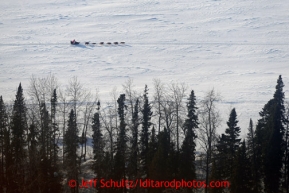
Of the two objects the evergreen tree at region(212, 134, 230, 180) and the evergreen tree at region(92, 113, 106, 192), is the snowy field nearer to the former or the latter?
the evergreen tree at region(212, 134, 230, 180)

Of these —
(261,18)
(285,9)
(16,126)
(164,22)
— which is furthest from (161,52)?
(16,126)

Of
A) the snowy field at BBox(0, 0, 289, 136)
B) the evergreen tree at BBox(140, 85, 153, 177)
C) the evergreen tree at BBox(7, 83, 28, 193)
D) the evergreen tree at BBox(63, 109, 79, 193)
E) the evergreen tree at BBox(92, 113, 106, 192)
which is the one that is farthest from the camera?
the snowy field at BBox(0, 0, 289, 136)

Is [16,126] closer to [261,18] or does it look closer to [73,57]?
[73,57]

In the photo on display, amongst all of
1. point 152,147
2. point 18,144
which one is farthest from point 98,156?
point 18,144

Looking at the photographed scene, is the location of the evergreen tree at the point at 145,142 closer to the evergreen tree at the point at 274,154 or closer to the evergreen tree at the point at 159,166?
the evergreen tree at the point at 159,166

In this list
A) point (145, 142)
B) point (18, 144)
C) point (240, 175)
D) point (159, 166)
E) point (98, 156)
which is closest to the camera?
point (240, 175)

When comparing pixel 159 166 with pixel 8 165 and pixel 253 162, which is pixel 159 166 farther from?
pixel 8 165

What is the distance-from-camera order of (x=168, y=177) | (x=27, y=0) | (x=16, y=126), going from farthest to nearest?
(x=27, y=0), (x=16, y=126), (x=168, y=177)

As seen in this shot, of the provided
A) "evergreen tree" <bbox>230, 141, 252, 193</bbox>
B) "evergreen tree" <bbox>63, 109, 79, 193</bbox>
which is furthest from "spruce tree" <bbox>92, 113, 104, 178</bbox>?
"evergreen tree" <bbox>230, 141, 252, 193</bbox>

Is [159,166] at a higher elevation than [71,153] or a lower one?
lower
